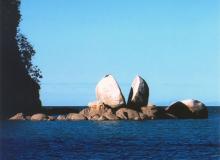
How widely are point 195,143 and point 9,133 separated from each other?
1554 cm

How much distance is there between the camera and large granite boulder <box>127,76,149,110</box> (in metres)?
62.8

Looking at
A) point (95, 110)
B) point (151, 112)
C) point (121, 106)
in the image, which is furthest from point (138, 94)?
point (95, 110)

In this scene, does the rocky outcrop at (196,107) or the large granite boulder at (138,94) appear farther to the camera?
the rocky outcrop at (196,107)

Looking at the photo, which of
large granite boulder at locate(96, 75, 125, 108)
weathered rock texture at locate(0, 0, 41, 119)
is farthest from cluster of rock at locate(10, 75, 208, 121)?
weathered rock texture at locate(0, 0, 41, 119)

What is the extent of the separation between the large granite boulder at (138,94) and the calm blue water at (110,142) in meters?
4.07

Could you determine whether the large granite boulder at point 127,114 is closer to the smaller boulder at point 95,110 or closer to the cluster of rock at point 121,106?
the cluster of rock at point 121,106

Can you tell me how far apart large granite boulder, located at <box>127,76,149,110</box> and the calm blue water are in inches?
160

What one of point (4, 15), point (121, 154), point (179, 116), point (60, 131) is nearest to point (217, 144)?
point (121, 154)

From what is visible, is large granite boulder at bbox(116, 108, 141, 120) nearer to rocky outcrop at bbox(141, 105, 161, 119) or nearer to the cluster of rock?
the cluster of rock

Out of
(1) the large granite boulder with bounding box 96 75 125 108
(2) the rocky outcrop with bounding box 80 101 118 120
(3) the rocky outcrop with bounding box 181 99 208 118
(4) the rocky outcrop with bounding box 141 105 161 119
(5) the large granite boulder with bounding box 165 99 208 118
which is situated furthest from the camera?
(5) the large granite boulder with bounding box 165 99 208 118

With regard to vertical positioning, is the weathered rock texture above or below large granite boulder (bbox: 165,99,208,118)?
above

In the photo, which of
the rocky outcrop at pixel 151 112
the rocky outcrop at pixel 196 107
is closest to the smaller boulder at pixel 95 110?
the rocky outcrop at pixel 151 112

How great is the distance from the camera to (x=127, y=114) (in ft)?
205

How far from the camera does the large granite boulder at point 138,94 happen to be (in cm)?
6281
